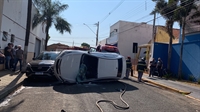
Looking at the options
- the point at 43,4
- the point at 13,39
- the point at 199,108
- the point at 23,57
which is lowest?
the point at 199,108

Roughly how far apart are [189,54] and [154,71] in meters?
3.30

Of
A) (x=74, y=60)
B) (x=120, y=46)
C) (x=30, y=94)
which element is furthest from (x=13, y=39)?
(x=120, y=46)

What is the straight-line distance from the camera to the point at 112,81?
43.3ft

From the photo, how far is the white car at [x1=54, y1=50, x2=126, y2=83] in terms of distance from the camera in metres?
10.9

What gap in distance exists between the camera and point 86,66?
38.6 ft

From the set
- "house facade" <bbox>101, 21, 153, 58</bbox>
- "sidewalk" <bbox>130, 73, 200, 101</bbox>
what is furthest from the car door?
"house facade" <bbox>101, 21, 153, 58</bbox>

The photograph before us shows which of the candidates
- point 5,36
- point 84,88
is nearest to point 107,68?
point 84,88

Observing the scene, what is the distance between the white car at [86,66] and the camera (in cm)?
1090

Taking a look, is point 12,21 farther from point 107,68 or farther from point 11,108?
point 11,108

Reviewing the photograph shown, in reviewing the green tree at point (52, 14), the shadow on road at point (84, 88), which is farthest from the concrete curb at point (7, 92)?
the green tree at point (52, 14)

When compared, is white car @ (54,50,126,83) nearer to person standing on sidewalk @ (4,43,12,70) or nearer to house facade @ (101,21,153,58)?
person standing on sidewalk @ (4,43,12,70)

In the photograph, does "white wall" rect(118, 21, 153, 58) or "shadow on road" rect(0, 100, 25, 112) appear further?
"white wall" rect(118, 21, 153, 58)

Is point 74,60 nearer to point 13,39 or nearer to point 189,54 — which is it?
point 13,39

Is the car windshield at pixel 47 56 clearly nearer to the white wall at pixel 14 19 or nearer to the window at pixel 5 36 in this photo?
the white wall at pixel 14 19
